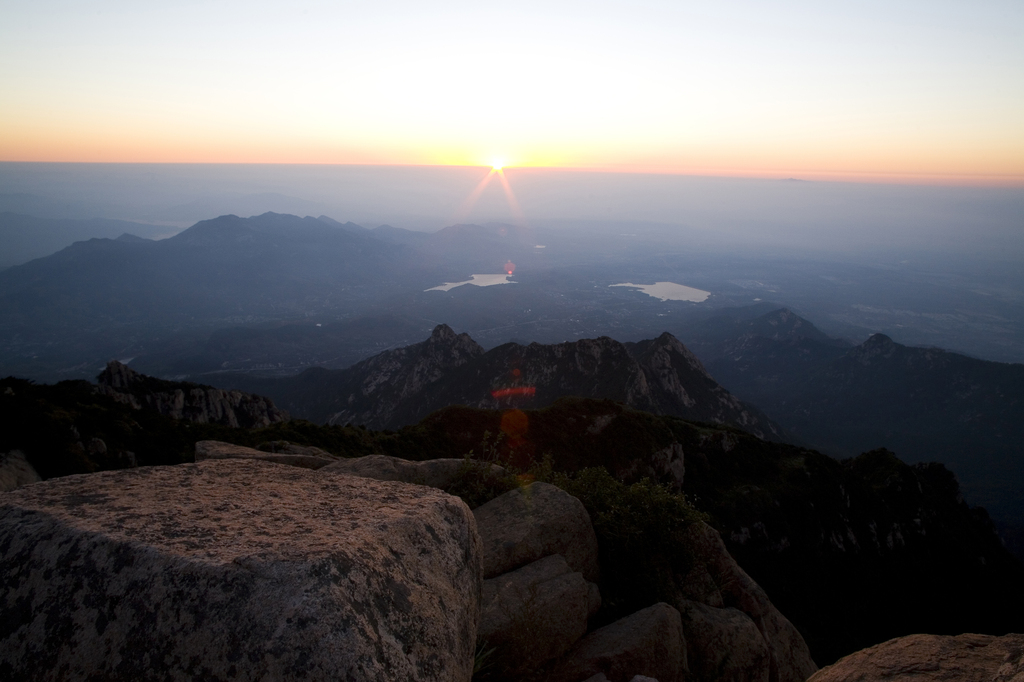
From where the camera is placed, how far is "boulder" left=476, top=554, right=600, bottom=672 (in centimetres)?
761

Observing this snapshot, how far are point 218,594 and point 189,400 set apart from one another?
245 ft

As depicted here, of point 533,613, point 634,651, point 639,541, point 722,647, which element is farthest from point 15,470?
point 722,647

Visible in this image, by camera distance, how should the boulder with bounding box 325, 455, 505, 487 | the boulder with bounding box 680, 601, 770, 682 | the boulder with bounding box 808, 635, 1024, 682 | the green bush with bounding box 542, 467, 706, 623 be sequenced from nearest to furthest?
the boulder with bounding box 808, 635, 1024, 682
the boulder with bounding box 680, 601, 770, 682
the green bush with bounding box 542, 467, 706, 623
the boulder with bounding box 325, 455, 505, 487

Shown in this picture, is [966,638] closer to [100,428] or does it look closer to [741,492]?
[100,428]

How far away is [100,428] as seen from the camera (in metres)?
22.8

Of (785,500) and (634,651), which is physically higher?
(634,651)

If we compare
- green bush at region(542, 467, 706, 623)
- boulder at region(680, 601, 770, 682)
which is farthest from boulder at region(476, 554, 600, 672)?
boulder at region(680, 601, 770, 682)

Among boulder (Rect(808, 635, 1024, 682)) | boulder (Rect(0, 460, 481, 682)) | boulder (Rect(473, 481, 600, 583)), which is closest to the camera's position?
boulder (Rect(0, 460, 481, 682))

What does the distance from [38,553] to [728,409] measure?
452ft

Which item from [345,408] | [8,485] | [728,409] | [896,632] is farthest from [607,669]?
[345,408]

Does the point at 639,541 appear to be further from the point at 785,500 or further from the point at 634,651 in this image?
the point at 785,500

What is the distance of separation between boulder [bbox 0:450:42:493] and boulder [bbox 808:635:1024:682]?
22.9 m

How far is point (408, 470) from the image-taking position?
1457cm

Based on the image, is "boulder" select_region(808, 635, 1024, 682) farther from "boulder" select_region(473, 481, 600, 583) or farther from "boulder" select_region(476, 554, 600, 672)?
"boulder" select_region(473, 481, 600, 583)
